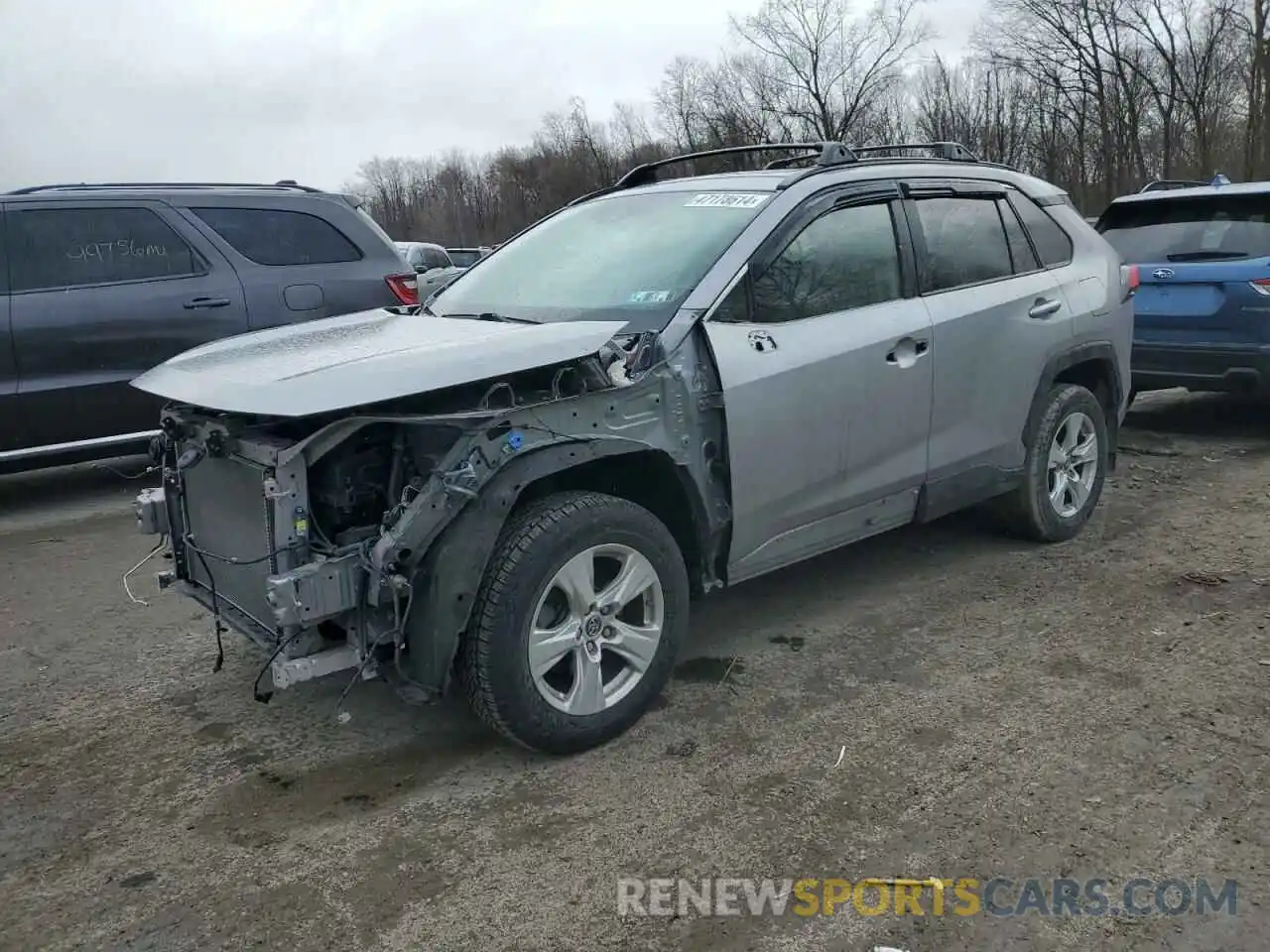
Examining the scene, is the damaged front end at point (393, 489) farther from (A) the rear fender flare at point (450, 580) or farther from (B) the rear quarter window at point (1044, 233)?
(B) the rear quarter window at point (1044, 233)

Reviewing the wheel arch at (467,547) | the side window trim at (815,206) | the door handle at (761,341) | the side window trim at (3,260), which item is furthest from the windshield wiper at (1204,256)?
the side window trim at (3,260)

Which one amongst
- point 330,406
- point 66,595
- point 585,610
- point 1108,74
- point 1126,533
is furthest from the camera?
point 1108,74

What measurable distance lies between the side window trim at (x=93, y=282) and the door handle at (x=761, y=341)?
4460 mm

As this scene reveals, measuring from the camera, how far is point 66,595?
199 inches

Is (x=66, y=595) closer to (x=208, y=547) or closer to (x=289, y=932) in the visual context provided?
(x=208, y=547)

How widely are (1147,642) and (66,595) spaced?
477cm

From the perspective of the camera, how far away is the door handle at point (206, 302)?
6703 mm

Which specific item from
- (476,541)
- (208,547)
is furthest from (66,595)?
(476,541)

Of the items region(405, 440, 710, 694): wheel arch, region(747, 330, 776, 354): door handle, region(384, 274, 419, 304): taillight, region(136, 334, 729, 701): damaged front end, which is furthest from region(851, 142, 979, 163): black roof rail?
region(384, 274, 419, 304): taillight

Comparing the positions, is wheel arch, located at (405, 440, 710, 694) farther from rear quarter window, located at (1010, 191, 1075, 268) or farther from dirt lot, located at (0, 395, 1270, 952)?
rear quarter window, located at (1010, 191, 1075, 268)

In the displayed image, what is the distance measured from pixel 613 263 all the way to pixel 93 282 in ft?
13.1

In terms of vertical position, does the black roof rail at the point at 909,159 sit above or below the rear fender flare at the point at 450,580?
above

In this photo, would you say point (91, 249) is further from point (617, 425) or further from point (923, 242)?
point (923, 242)

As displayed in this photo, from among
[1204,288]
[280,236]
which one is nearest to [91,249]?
[280,236]
